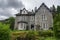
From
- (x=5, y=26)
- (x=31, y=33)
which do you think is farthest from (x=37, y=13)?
(x=5, y=26)

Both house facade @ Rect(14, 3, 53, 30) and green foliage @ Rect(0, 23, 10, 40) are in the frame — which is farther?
house facade @ Rect(14, 3, 53, 30)

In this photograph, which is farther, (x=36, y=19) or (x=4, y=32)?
(x=36, y=19)

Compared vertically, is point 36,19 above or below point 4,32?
above

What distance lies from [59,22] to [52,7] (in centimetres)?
4274

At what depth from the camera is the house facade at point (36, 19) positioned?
53000 mm

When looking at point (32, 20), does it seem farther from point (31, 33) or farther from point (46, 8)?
point (31, 33)

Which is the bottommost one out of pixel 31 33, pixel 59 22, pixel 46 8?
pixel 31 33

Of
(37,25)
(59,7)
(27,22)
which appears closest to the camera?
(37,25)

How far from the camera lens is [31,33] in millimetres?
32219

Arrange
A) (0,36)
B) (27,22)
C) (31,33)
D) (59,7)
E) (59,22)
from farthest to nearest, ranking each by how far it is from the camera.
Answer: (59,7)
(27,22)
(31,33)
(0,36)
(59,22)

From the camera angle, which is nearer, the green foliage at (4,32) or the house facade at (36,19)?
the green foliage at (4,32)

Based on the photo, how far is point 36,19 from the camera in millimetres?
54312

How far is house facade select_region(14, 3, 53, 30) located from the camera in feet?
174

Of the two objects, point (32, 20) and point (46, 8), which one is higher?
point (46, 8)
